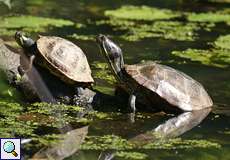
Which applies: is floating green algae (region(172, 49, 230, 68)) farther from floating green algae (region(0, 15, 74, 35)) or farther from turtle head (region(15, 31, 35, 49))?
turtle head (region(15, 31, 35, 49))

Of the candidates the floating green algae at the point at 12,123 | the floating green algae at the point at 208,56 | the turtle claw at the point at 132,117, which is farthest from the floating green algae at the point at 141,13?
the floating green algae at the point at 12,123

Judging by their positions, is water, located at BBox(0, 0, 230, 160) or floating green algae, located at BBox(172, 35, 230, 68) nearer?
water, located at BBox(0, 0, 230, 160)

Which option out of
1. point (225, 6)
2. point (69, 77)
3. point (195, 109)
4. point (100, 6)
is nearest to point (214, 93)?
point (195, 109)

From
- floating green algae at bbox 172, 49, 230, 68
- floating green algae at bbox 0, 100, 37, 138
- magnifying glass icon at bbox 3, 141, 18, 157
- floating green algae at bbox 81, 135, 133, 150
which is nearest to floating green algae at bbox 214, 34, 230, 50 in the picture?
floating green algae at bbox 172, 49, 230, 68

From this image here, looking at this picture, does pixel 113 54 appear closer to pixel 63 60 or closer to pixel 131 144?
pixel 63 60

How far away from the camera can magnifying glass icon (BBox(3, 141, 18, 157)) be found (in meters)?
4.15

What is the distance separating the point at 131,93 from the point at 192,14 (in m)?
6.44

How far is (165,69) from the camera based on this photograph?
6.06 metres

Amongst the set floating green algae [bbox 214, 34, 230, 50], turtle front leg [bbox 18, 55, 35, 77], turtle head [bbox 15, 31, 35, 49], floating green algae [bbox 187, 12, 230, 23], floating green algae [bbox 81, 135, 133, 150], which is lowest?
floating green algae [bbox 214, 34, 230, 50]

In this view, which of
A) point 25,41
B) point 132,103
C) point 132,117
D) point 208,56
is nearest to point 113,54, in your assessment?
point 132,103

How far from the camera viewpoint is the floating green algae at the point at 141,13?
11.5 m

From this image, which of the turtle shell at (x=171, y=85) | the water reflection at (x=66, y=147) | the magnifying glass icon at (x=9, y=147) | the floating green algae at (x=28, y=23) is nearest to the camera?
the magnifying glass icon at (x=9, y=147)

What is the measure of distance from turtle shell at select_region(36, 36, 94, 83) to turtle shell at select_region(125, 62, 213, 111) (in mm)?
425

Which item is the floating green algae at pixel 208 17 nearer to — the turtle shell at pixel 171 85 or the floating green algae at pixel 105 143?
the turtle shell at pixel 171 85
